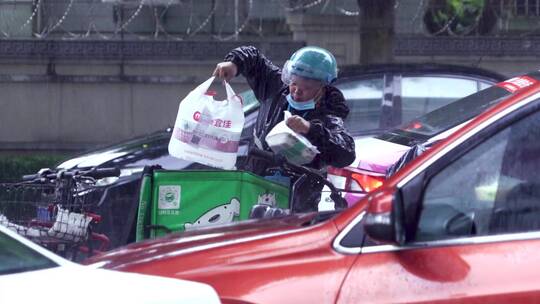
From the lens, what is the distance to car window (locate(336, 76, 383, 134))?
975 cm

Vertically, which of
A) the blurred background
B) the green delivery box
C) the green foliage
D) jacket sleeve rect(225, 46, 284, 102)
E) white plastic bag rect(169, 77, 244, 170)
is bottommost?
the green foliage

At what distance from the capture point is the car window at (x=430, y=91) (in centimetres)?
1009

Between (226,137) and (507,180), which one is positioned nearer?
(507,180)

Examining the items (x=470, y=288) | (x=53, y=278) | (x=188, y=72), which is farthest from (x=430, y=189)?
(x=188, y=72)

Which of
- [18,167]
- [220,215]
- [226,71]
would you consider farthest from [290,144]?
A: [18,167]

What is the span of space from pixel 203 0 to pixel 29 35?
98.4 inches

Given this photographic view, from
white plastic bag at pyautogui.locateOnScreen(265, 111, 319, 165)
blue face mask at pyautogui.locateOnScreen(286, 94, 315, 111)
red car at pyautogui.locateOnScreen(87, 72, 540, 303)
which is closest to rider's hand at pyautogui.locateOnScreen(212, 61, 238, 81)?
blue face mask at pyautogui.locateOnScreen(286, 94, 315, 111)

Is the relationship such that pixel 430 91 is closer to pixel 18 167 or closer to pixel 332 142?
pixel 332 142

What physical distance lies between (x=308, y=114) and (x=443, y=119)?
5.42ft

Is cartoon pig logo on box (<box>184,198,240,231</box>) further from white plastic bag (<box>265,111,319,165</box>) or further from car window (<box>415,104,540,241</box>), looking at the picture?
car window (<box>415,104,540,241</box>)

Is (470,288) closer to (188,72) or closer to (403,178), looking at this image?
(403,178)

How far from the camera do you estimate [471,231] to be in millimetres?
4227

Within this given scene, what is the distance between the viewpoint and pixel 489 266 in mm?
4078

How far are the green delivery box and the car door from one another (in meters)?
1.62
